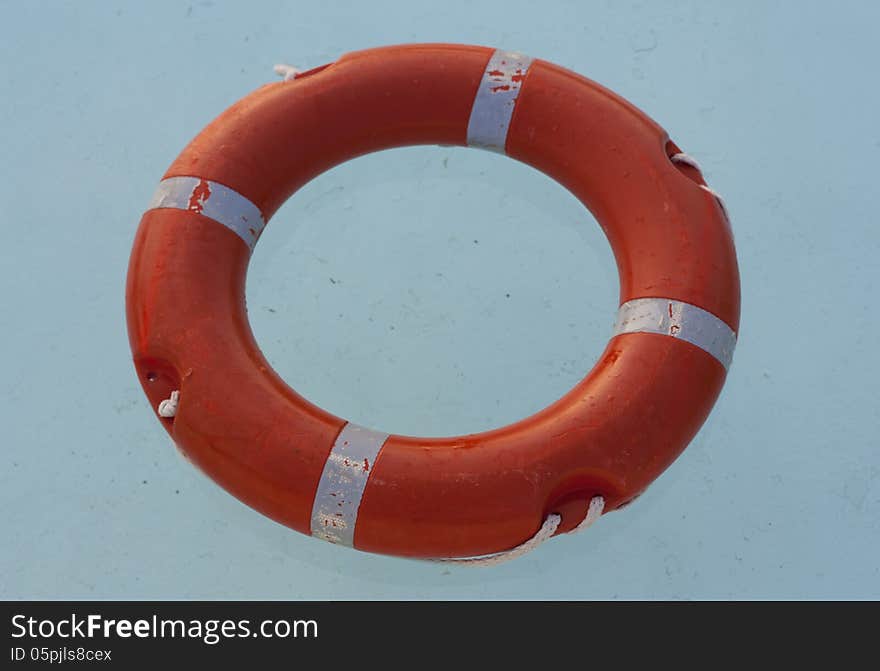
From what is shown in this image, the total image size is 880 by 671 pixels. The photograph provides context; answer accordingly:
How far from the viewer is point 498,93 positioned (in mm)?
1562

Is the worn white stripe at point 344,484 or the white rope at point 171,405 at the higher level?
the white rope at point 171,405

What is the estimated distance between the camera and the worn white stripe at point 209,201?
1463 mm

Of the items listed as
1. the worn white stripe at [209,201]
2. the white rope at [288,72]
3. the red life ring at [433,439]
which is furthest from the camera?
the white rope at [288,72]

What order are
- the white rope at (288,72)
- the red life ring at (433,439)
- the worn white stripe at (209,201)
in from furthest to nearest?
1. the white rope at (288,72)
2. the worn white stripe at (209,201)
3. the red life ring at (433,439)

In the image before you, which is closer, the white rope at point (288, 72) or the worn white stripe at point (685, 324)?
the worn white stripe at point (685, 324)

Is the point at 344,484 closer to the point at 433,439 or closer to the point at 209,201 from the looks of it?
the point at 433,439

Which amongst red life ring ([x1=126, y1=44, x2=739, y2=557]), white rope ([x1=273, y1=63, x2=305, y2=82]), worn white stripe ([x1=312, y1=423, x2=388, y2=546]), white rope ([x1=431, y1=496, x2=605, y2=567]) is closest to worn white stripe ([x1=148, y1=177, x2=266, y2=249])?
red life ring ([x1=126, y1=44, x2=739, y2=557])

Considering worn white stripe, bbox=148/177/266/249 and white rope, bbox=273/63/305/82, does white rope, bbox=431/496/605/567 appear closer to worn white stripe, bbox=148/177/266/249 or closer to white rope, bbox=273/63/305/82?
worn white stripe, bbox=148/177/266/249

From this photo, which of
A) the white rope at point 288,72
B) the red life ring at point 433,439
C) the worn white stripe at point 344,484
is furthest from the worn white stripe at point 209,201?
the worn white stripe at point 344,484

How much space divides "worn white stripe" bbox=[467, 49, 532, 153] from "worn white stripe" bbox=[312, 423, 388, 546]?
577 mm

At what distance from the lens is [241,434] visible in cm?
133

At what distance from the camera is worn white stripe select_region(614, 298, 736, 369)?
4.55 ft

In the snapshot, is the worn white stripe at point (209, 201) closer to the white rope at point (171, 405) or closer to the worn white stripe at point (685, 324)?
the white rope at point (171, 405)

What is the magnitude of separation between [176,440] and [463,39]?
1.17 meters
